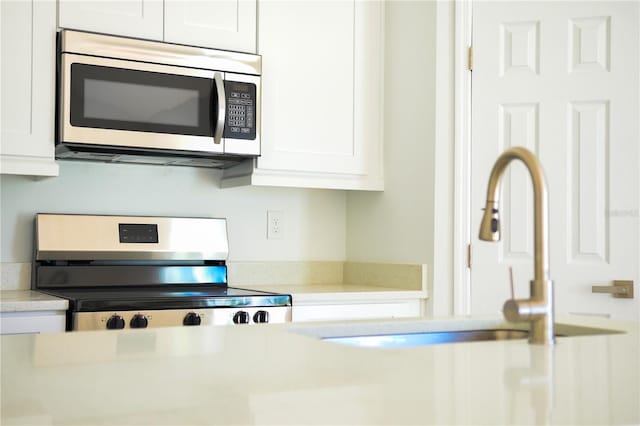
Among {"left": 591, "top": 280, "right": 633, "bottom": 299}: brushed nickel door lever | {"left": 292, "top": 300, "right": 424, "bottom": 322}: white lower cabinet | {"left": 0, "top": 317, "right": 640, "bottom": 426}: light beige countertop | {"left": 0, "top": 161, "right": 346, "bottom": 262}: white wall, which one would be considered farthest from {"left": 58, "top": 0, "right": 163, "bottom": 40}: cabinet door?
{"left": 591, "top": 280, "right": 633, "bottom": 299}: brushed nickel door lever

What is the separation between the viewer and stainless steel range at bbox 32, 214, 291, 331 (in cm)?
249

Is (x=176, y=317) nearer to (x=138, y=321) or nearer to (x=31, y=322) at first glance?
(x=138, y=321)

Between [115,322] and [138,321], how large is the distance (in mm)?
73

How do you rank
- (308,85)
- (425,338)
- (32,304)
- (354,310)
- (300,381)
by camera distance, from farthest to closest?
(308,85)
(354,310)
(32,304)
(425,338)
(300,381)

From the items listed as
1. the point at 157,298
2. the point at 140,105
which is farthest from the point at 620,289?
the point at 140,105

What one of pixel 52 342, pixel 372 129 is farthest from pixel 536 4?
pixel 52 342

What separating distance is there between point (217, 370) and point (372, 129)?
93.9 inches

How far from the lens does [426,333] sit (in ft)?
5.54

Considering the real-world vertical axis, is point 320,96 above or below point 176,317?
above

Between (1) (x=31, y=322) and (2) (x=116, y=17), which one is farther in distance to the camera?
(2) (x=116, y=17)

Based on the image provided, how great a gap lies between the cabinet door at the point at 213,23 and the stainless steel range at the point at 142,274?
0.71 metres

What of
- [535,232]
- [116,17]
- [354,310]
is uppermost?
[116,17]

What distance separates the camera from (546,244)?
1.24 m

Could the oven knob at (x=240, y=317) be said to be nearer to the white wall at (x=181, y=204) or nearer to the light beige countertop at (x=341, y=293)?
the light beige countertop at (x=341, y=293)
